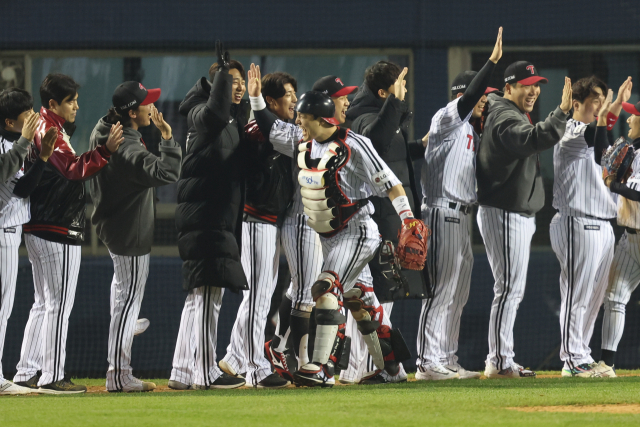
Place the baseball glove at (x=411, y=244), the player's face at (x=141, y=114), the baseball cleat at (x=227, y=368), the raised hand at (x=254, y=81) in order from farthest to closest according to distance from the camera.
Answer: the baseball cleat at (x=227, y=368), the player's face at (x=141, y=114), the raised hand at (x=254, y=81), the baseball glove at (x=411, y=244)

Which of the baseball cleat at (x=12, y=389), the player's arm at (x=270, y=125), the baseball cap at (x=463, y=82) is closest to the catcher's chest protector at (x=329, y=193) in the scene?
the player's arm at (x=270, y=125)

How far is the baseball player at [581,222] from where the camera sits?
7.32 metres

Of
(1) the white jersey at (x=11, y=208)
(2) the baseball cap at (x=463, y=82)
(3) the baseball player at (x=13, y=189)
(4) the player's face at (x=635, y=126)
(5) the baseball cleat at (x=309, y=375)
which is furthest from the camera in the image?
(4) the player's face at (x=635, y=126)

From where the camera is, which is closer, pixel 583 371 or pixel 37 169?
pixel 37 169

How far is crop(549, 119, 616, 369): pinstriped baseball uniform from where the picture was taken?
7.33 m

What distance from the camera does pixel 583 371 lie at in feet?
23.8

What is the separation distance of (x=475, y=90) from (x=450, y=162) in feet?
1.94

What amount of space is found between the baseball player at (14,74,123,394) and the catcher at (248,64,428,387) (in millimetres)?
1243

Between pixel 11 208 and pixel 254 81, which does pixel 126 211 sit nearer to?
pixel 11 208

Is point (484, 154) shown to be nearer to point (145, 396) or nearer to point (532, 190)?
point (532, 190)

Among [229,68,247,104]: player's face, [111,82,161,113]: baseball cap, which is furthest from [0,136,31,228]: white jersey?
[229,68,247,104]: player's face

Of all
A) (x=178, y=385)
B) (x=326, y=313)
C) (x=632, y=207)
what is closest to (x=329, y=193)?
(x=326, y=313)

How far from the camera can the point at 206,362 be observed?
647 cm

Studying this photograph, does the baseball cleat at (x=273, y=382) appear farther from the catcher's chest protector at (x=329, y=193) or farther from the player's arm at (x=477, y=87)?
the player's arm at (x=477, y=87)
